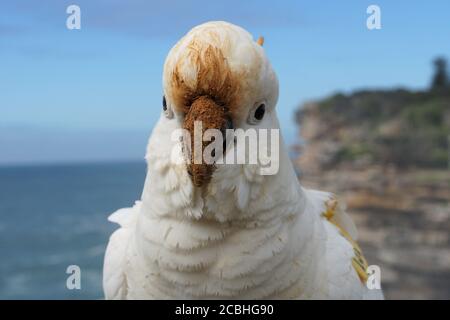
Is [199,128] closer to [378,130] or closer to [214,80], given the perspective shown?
[214,80]

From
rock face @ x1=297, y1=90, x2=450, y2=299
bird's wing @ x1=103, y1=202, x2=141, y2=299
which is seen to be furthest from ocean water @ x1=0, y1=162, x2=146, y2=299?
Result: rock face @ x1=297, y1=90, x2=450, y2=299

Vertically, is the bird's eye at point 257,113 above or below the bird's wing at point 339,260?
above

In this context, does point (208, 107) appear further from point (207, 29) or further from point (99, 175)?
point (99, 175)

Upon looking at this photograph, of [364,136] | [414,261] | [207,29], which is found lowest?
[414,261]

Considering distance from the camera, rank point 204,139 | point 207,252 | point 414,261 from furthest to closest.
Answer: point 414,261 < point 207,252 < point 204,139

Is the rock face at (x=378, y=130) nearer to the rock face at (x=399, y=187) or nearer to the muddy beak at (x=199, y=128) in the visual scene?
the rock face at (x=399, y=187)

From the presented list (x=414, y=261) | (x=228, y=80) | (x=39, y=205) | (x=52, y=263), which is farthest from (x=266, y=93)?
(x=39, y=205)
